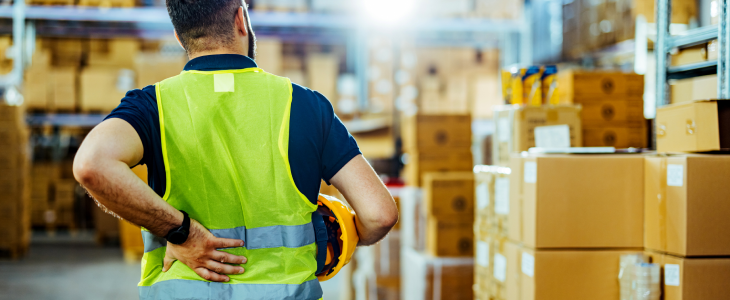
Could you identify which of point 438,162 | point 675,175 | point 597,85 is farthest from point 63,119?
point 675,175

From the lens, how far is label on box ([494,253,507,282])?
2411 millimetres

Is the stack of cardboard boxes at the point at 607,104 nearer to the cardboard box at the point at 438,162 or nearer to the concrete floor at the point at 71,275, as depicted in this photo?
the cardboard box at the point at 438,162

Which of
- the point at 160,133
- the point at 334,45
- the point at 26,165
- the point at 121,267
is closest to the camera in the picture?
the point at 160,133

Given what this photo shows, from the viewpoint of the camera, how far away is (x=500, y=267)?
246 cm

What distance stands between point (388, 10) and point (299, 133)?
5.02 meters

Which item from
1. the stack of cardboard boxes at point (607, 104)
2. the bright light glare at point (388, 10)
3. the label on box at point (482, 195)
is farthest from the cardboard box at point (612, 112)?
the bright light glare at point (388, 10)

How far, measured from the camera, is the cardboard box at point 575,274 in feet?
6.55

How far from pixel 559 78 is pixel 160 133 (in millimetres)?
2205

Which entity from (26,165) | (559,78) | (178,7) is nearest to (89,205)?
(26,165)

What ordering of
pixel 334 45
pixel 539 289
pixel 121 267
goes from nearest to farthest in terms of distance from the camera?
pixel 539 289 < pixel 121 267 < pixel 334 45

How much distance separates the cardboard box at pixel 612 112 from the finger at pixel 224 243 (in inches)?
80.8

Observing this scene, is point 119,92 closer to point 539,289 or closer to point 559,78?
point 559,78

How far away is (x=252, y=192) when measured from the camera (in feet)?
4.08

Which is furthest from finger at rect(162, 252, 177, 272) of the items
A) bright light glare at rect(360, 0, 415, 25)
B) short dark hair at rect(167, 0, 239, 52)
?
bright light glare at rect(360, 0, 415, 25)
